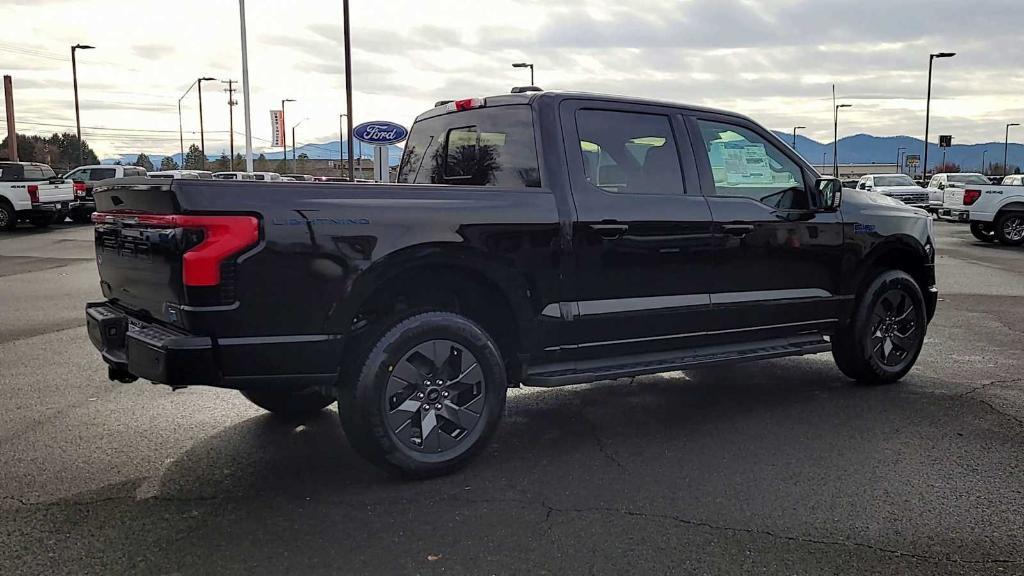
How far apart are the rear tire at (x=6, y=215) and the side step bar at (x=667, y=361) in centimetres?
2357

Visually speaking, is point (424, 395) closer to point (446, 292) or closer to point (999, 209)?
point (446, 292)

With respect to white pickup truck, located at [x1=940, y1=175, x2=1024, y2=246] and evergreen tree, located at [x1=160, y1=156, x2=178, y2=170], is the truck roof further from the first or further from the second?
evergreen tree, located at [x1=160, y1=156, x2=178, y2=170]

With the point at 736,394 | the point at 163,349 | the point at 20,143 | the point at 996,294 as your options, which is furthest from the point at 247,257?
the point at 20,143

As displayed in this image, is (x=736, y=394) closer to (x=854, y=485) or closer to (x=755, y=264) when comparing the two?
(x=755, y=264)

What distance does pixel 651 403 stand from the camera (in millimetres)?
5758

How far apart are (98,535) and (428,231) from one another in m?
1.98

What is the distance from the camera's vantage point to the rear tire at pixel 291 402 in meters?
5.24

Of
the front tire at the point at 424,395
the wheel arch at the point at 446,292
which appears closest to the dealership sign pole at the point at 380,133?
the wheel arch at the point at 446,292

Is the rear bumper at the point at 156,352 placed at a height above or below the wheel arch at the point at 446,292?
below

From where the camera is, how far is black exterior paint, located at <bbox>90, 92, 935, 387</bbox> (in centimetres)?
374

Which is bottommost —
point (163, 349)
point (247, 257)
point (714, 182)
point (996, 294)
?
point (996, 294)

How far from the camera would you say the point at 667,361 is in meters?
4.98

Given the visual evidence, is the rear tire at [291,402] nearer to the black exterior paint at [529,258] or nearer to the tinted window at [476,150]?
the black exterior paint at [529,258]

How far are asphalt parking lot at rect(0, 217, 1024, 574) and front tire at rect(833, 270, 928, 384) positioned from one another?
197 mm
